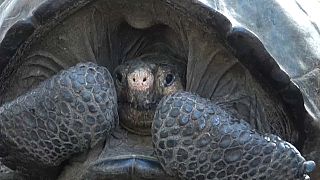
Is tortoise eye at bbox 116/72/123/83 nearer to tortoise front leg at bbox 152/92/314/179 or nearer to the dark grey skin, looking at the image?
the dark grey skin

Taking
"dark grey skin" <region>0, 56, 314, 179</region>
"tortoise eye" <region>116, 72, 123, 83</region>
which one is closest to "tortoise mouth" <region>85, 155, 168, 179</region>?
"dark grey skin" <region>0, 56, 314, 179</region>

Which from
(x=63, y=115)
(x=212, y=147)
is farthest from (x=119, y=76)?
(x=212, y=147)

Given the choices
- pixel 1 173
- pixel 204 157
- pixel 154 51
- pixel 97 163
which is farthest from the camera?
pixel 1 173

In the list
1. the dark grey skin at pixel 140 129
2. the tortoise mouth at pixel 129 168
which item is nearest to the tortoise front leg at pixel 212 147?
the dark grey skin at pixel 140 129

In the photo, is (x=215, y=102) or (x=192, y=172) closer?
(x=192, y=172)

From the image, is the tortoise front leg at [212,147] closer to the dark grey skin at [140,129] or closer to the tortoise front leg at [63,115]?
the dark grey skin at [140,129]

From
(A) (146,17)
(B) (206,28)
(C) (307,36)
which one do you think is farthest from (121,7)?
(C) (307,36)

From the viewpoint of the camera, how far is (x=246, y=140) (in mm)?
2768

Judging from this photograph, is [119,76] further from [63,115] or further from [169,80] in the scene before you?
[63,115]

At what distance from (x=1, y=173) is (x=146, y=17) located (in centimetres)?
75

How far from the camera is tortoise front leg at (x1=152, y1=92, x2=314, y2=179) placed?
9.05ft

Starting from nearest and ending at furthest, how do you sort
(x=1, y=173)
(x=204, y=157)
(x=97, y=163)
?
(x=204, y=157), (x=97, y=163), (x=1, y=173)

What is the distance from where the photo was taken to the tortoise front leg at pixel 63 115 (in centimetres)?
285

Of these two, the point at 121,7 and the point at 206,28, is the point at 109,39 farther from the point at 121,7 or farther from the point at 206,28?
the point at 206,28
